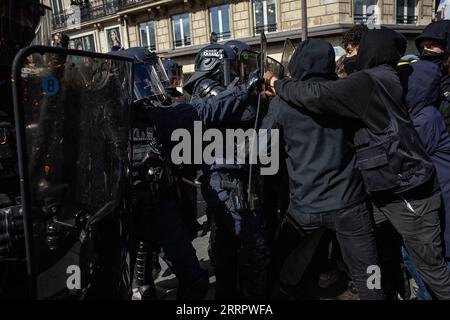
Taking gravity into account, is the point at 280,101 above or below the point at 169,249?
above

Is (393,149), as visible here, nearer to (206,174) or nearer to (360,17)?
(206,174)

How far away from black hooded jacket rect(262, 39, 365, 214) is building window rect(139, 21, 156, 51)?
61.4 ft

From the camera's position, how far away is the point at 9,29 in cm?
177

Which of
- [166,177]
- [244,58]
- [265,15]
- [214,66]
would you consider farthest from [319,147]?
[265,15]

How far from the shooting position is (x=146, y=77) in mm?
2275

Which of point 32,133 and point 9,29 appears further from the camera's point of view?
point 9,29

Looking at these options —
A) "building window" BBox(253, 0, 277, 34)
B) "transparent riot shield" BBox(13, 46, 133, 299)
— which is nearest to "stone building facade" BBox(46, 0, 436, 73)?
"building window" BBox(253, 0, 277, 34)

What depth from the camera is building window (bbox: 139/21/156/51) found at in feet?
64.2

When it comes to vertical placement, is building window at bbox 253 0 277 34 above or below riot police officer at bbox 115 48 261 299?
above

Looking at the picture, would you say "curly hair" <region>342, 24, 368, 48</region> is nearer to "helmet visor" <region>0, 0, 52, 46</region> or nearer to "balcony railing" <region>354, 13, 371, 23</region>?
"helmet visor" <region>0, 0, 52, 46</region>

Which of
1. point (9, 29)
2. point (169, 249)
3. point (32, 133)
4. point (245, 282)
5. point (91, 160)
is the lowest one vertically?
point (245, 282)
